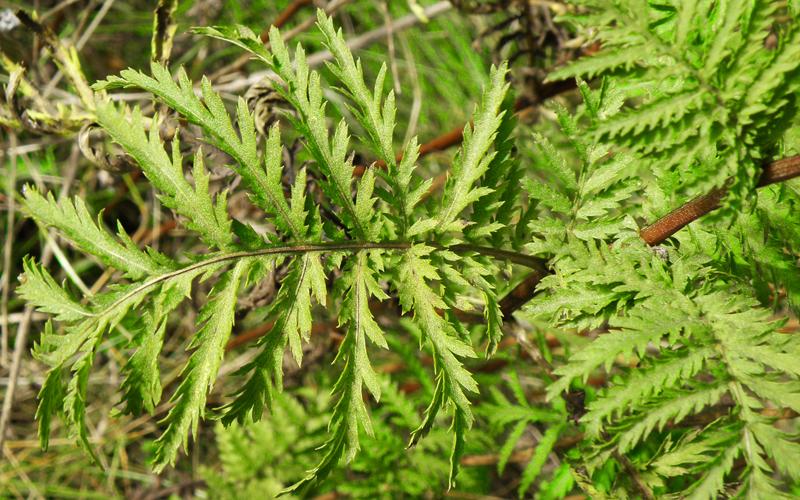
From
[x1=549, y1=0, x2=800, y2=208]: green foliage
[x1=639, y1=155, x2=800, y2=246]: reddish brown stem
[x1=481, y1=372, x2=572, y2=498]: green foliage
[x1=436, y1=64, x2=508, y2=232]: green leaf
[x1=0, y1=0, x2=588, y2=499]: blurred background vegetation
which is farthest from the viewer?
[x1=0, y1=0, x2=588, y2=499]: blurred background vegetation

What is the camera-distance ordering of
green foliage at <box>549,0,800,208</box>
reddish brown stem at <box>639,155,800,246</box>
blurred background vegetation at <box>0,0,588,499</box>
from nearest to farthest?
green foliage at <box>549,0,800,208</box> → reddish brown stem at <box>639,155,800,246</box> → blurred background vegetation at <box>0,0,588,499</box>

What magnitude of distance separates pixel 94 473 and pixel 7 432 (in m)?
0.42

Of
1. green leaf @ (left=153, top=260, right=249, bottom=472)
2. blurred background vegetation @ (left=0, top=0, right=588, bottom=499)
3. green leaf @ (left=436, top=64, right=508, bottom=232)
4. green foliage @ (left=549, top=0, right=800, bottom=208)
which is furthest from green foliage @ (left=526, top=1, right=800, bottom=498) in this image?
green leaf @ (left=153, top=260, right=249, bottom=472)

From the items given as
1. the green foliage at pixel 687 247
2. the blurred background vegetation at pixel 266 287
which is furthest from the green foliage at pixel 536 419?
the green foliage at pixel 687 247

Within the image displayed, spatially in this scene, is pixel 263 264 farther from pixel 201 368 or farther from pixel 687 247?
pixel 687 247

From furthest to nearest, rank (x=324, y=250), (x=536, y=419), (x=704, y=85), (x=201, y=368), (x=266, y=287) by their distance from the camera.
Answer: (x=536, y=419)
(x=266, y=287)
(x=324, y=250)
(x=201, y=368)
(x=704, y=85)

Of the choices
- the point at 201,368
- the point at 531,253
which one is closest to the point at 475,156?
the point at 531,253

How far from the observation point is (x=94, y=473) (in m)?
2.85

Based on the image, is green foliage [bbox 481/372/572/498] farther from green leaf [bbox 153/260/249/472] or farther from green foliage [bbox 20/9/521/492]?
green leaf [bbox 153/260/249/472]

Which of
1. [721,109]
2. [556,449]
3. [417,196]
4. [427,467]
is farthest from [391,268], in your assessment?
[427,467]

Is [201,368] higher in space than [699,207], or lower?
higher

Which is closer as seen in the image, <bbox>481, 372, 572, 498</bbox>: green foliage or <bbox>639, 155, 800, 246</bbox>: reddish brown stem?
<bbox>639, 155, 800, 246</bbox>: reddish brown stem

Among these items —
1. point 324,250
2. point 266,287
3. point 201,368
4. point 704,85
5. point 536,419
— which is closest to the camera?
point 704,85

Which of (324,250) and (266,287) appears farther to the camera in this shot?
(266,287)
